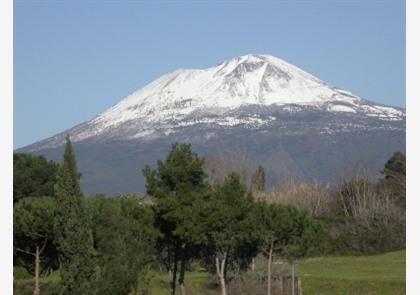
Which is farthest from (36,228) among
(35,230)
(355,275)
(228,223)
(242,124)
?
(242,124)

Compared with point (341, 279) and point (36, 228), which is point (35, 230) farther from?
point (341, 279)

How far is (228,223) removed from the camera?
61.8 ft

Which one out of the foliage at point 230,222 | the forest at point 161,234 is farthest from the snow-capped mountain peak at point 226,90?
the foliage at point 230,222

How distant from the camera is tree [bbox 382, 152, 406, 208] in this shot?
41662 millimetres

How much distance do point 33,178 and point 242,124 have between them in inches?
3742

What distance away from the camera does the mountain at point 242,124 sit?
117312mm

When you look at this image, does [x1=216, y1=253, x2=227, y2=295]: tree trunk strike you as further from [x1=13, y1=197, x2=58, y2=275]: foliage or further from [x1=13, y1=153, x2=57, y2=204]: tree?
[x1=13, y1=153, x2=57, y2=204]: tree

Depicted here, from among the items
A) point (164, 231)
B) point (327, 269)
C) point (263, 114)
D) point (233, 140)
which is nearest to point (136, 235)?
point (164, 231)

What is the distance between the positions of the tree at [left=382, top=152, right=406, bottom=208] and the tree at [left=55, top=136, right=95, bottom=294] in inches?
930

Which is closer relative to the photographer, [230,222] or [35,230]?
[230,222]

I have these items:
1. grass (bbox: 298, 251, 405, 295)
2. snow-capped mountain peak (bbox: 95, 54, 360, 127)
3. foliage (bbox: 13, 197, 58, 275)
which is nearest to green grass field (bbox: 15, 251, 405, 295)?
grass (bbox: 298, 251, 405, 295)

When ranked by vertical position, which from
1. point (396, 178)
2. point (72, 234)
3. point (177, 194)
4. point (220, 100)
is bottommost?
point (72, 234)

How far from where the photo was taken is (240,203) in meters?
19.3
